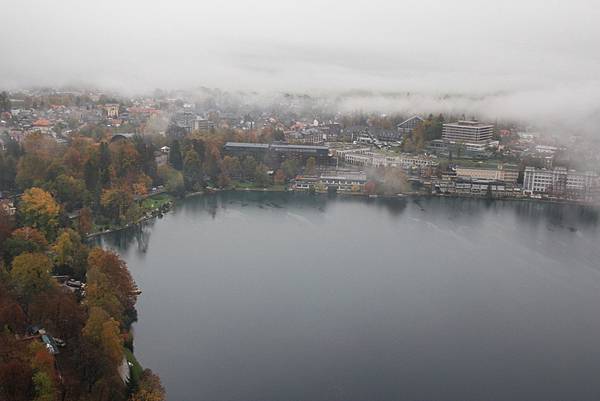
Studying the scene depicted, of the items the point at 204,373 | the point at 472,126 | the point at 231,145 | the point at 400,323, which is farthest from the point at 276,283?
the point at 472,126

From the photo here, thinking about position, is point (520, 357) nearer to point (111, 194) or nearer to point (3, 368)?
point (3, 368)

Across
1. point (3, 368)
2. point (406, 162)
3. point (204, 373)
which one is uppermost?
point (406, 162)

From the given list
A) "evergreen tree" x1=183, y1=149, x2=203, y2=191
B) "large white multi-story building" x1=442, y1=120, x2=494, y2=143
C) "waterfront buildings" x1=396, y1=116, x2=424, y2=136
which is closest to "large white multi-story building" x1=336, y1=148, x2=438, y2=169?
"large white multi-story building" x1=442, y1=120, x2=494, y2=143

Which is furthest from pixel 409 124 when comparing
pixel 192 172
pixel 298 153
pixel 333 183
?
pixel 192 172

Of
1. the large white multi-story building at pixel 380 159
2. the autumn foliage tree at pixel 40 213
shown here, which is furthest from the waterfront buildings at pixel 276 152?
the autumn foliage tree at pixel 40 213

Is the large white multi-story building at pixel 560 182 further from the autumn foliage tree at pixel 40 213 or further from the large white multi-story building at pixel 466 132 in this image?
the autumn foliage tree at pixel 40 213

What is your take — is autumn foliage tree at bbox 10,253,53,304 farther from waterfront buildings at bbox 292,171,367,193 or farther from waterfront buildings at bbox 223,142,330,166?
waterfront buildings at bbox 223,142,330,166

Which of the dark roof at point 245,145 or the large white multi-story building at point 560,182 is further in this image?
the dark roof at point 245,145
